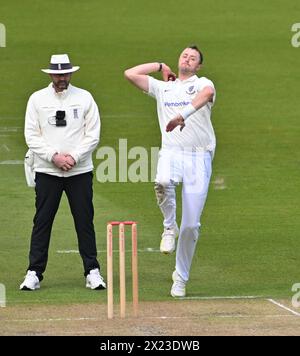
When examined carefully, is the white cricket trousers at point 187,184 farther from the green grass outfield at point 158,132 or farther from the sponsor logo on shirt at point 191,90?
the sponsor logo on shirt at point 191,90

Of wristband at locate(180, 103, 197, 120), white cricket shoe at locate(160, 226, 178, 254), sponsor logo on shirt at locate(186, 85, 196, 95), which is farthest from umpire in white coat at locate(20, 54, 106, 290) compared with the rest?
wristband at locate(180, 103, 197, 120)

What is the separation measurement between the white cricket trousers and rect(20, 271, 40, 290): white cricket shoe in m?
1.58

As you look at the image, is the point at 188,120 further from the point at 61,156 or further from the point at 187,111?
the point at 61,156

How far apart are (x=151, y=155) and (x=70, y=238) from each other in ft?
24.8

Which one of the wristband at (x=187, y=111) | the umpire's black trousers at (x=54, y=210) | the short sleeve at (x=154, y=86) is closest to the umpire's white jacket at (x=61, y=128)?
the umpire's black trousers at (x=54, y=210)

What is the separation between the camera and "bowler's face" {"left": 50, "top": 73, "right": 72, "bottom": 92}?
14.4 m

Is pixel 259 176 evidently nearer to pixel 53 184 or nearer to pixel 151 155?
pixel 151 155

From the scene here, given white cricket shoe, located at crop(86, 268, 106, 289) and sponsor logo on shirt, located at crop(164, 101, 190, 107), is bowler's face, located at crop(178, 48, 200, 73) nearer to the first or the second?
sponsor logo on shirt, located at crop(164, 101, 190, 107)

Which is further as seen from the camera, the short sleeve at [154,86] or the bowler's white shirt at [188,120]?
the short sleeve at [154,86]

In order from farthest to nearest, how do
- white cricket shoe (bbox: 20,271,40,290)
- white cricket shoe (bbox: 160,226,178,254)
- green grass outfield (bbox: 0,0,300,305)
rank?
1. green grass outfield (bbox: 0,0,300,305)
2. white cricket shoe (bbox: 160,226,178,254)
3. white cricket shoe (bbox: 20,271,40,290)

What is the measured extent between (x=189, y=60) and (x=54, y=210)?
2.25 meters

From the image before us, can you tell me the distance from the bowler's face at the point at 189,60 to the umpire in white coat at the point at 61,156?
1.10 metres

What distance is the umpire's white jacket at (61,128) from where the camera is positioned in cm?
1441

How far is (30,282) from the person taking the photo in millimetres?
14391
